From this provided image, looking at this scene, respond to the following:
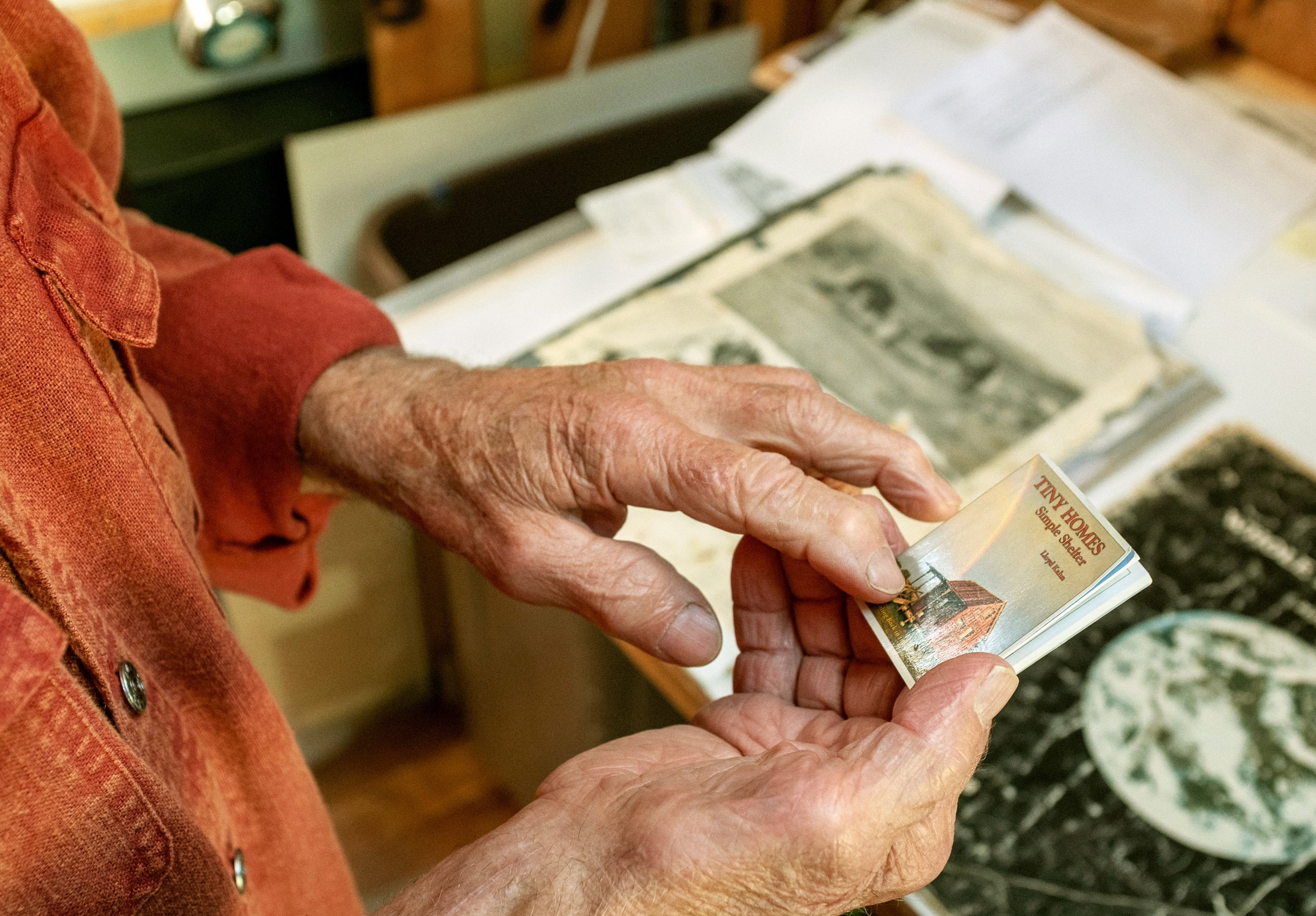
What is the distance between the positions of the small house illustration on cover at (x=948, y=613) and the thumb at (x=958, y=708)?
0.23 ft

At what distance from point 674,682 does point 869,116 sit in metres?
0.82

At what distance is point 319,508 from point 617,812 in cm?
42

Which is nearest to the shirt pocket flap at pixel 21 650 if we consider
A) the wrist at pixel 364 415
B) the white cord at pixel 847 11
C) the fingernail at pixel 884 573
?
the wrist at pixel 364 415

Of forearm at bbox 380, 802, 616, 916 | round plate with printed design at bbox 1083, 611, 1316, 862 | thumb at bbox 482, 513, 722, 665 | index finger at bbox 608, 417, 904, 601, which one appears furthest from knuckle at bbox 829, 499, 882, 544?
round plate with printed design at bbox 1083, 611, 1316, 862

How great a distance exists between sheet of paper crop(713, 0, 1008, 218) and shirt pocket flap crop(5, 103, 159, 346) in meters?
0.77

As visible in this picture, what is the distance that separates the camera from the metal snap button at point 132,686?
0.50m

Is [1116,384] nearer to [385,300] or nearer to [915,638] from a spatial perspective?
[915,638]

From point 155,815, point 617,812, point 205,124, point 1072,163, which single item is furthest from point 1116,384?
point 205,124

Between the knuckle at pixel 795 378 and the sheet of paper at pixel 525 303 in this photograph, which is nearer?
the knuckle at pixel 795 378

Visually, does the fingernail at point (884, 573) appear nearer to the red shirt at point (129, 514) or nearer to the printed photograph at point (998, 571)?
the printed photograph at point (998, 571)

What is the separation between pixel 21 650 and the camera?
410 mm

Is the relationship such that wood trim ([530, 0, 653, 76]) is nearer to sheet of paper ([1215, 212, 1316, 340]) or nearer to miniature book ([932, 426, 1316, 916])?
sheet of paper ([1215, 212, 1316, 340])

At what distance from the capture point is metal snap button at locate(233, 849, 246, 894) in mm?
582

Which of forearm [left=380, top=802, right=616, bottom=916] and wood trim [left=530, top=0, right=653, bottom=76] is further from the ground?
wood trim [left=530, top=0, right=653, bottom=76]
